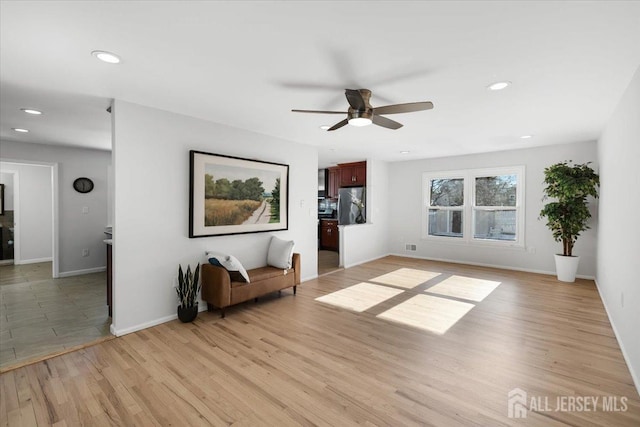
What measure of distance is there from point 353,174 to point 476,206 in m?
2.86

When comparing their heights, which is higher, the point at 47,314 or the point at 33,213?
the point at 33,213

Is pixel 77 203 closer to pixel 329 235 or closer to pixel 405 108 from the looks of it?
pixel 329 235

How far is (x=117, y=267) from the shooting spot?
302 cm

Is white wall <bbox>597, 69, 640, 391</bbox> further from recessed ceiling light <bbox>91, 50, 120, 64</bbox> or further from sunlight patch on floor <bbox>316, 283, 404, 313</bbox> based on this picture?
recessed ceiling light <bbox>91, 50, 120, 64</bbox>

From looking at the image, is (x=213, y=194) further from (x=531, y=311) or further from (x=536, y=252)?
(x=536, y=252)

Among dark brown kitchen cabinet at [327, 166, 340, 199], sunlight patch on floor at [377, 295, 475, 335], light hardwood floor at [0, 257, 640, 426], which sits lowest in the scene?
light hardwood floor at [0, 257, 640, 426]

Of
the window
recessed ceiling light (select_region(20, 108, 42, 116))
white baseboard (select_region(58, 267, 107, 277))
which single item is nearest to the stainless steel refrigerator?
the window

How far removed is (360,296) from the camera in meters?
4.30

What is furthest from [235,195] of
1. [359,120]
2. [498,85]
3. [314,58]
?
[498,85]

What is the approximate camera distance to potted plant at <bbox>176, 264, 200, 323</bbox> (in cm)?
333

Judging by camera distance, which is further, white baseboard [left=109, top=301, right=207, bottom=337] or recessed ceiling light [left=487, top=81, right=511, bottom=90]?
white baseboard [left=109, top=301, right=207, bottom=337]

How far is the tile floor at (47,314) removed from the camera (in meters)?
2.79

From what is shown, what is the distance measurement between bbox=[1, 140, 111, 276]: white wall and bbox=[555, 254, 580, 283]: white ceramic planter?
8368 millimetres

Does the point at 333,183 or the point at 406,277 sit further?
the point at 333,183
